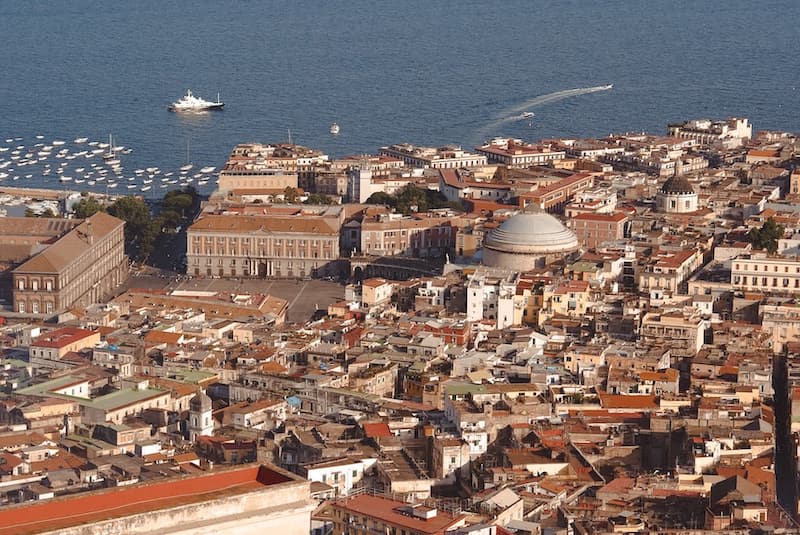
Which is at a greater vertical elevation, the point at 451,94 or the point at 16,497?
the point at 451,94

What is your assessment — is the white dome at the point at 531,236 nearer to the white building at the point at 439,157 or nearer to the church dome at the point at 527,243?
the church dome at the point at 527,243

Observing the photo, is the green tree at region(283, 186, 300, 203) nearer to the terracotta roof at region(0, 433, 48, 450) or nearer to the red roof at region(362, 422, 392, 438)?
the red roof at region(362, 422, 392, 438)

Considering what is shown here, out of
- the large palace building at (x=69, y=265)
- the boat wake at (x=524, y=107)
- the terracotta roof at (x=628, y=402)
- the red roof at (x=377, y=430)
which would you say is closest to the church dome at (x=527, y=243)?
the large palace building at (x=69, y=265)

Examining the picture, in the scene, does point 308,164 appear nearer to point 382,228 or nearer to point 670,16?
point 382,228

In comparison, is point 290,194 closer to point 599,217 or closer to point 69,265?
point 599,217

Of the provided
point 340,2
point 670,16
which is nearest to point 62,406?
point 670,16

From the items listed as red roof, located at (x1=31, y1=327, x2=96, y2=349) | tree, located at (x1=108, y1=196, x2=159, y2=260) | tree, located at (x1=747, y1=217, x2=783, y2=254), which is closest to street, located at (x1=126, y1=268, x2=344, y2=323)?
tree, located at (x1=108, y1=196, x2=159, y2=260)
